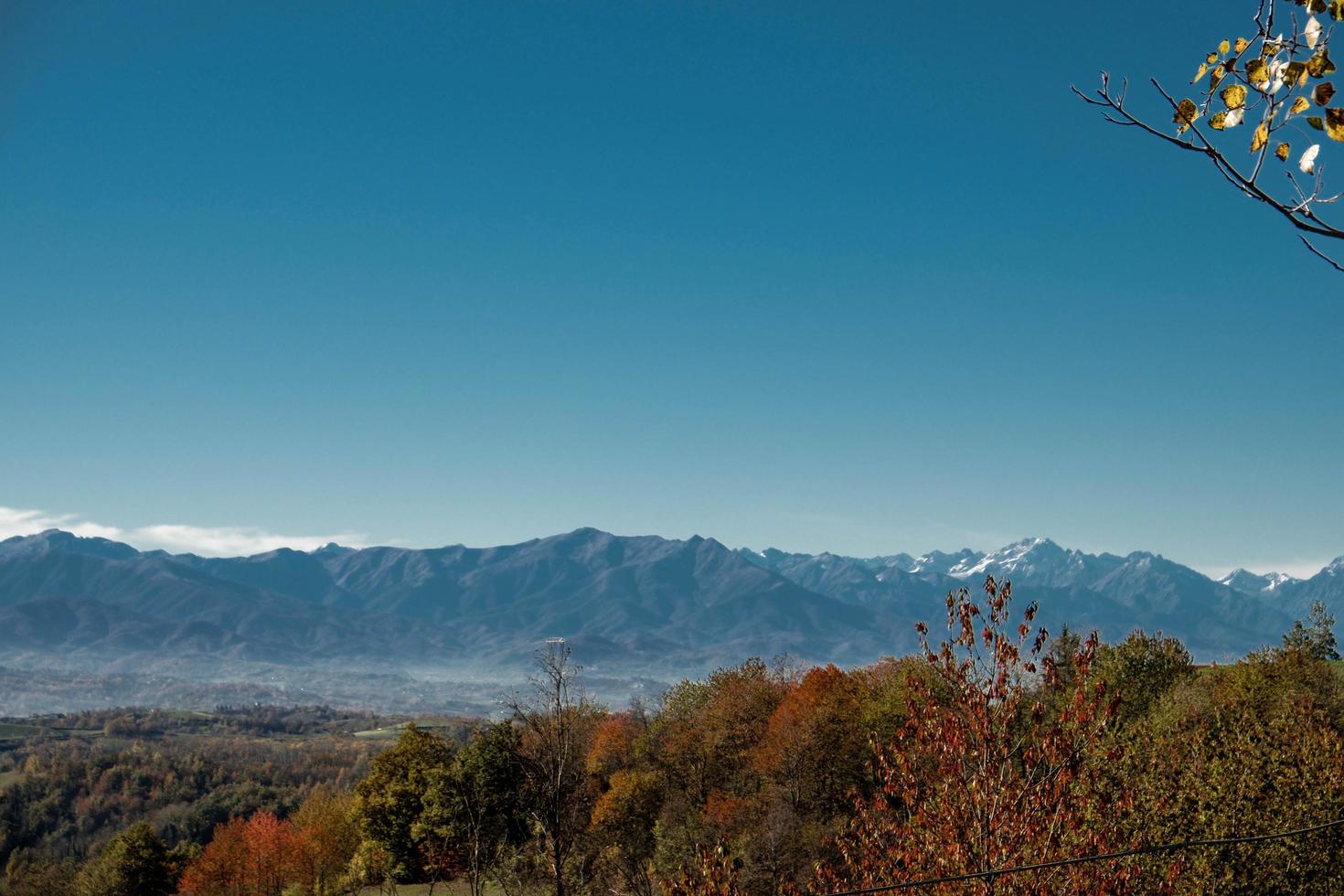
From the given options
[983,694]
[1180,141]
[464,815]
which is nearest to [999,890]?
[983,694]

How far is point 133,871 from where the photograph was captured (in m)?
84.1

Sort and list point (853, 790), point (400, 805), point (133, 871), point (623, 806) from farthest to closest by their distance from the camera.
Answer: point (133, 871), point (400, 805), point (623, 806), point (853, 790)

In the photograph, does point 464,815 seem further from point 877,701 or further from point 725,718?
point 877,701

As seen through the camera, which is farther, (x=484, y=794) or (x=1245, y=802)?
(x=484, y=794)

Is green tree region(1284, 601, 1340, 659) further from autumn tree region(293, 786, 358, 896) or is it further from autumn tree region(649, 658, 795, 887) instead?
autumn tree region(293, 786, 358, 896)

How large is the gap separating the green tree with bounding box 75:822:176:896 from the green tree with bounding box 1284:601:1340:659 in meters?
110

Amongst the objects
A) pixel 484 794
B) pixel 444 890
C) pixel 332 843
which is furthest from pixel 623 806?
pixel 332 843

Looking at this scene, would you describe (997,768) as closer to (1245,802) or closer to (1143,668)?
(1245,802)

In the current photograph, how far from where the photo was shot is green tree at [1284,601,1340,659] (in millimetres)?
96125

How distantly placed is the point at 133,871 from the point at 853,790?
306 feet

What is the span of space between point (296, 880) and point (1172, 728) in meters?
78.3

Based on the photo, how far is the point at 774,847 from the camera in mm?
54594

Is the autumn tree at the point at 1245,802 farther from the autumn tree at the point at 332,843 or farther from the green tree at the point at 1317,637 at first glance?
the autumn tree at the point at 332,843

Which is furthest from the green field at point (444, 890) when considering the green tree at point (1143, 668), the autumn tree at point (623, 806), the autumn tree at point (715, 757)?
the green tree at point (1143, 668)
